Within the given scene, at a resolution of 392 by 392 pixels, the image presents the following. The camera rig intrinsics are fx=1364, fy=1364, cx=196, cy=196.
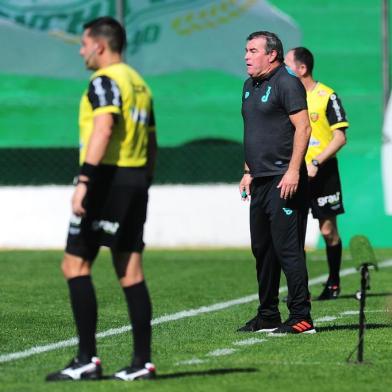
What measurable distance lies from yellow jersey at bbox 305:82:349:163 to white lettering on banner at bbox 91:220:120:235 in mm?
5120

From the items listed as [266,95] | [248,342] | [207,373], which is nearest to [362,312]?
[207,373]

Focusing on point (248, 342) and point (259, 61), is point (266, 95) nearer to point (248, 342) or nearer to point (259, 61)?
point (259, 61)

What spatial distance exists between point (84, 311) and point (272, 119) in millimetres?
2738

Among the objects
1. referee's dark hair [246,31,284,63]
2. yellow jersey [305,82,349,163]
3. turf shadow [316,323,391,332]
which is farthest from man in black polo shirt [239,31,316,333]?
yellow jersey [305,82,349,163]

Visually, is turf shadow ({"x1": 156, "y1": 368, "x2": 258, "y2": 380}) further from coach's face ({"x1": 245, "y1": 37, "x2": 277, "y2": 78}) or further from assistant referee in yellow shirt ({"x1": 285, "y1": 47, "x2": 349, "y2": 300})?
assistant referee in yellow shirt ({"x1": 285, "y1": 47, "x2": 349, "y2": 300})

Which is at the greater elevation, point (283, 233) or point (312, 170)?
point (312, 170)

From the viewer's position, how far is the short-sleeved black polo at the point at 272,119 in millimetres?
8969

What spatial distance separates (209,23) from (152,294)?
7.85m

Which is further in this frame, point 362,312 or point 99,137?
point 362,312

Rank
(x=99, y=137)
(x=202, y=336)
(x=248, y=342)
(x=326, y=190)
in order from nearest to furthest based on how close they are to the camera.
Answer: (x=99, y=137), (x=248, y=342), (x=202, y=336), (x=326, y=190)

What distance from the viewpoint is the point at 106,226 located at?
6730 mm

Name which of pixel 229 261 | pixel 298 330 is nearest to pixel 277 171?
pixel 298 330

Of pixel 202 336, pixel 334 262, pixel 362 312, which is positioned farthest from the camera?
pixel 334 262

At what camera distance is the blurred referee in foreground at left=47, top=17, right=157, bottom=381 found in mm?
6672
